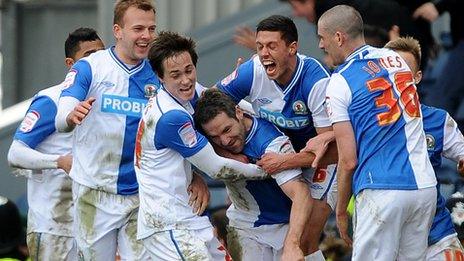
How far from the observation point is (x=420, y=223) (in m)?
8.86

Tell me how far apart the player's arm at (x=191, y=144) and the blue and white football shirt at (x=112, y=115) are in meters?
0.66

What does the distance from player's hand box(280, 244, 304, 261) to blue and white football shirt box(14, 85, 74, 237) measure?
2.05 meters

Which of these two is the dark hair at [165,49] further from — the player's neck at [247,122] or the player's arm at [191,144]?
the player's neck at [247,122]

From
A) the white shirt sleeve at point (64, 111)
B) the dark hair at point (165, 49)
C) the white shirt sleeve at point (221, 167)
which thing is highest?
the dark hair at point (165, 49)

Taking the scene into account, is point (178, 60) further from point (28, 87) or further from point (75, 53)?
point (28, 87)

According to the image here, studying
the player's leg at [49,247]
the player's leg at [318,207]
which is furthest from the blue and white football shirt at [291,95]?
the player's leg at [49,247]

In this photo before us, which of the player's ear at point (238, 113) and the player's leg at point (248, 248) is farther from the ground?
the player's ear at point (238, 113)

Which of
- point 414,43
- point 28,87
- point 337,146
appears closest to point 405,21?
point 414,43

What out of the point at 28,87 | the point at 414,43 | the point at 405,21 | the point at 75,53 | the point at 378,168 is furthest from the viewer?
the point at 28,87

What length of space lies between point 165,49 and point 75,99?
71cm

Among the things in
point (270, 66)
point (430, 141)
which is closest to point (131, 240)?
point (270, 66)

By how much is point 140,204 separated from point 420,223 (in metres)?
1.61

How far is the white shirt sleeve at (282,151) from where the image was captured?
9234 mm

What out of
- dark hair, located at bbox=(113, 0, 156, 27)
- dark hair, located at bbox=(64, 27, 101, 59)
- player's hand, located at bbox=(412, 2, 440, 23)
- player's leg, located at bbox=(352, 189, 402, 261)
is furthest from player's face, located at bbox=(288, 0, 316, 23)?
player's leg, located at bbox=(352, 189, 402, 261)
